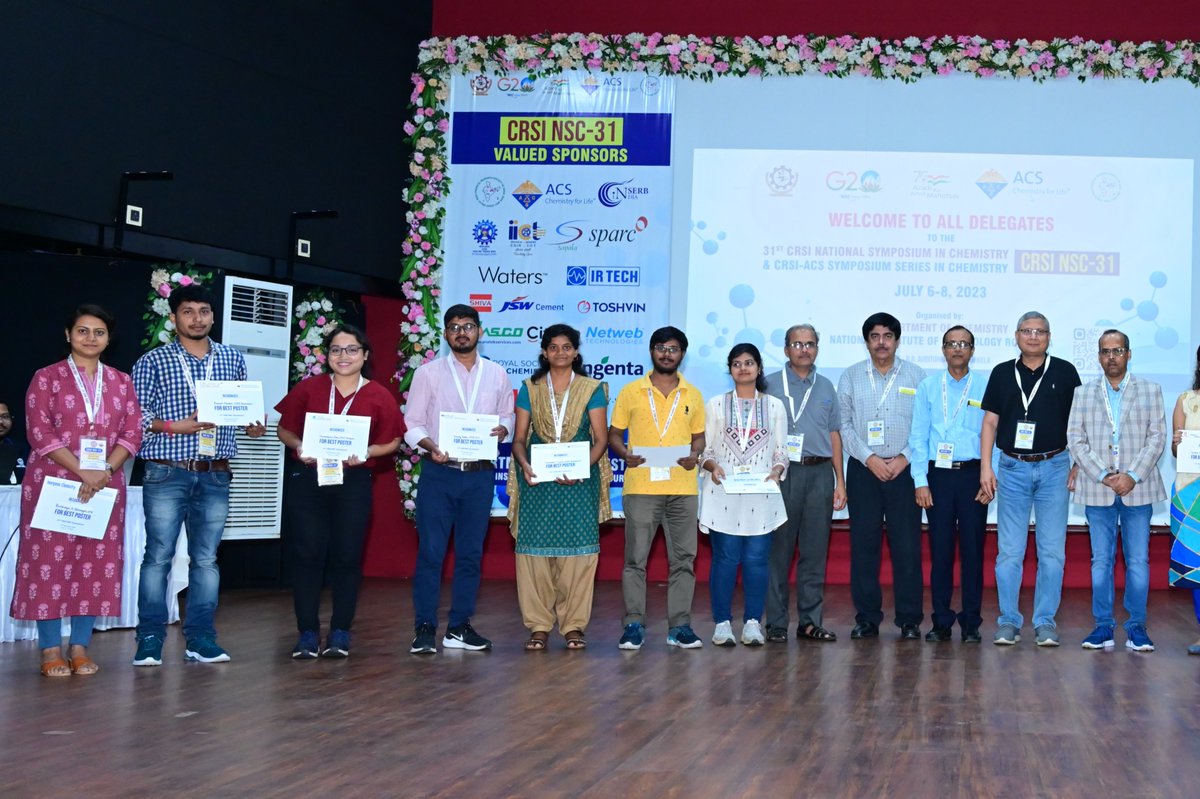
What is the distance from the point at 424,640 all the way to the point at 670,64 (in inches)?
188

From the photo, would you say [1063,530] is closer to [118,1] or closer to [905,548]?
[905,548]

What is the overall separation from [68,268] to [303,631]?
3.26 metres

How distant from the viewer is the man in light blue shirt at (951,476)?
5.98m

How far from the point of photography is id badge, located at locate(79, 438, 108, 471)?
15.6ft

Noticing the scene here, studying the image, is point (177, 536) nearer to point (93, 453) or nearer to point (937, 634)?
point (93, 453)

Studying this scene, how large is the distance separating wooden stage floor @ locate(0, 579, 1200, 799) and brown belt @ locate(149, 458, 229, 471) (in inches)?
29.8

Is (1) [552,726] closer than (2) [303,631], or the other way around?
(1) [552,726]

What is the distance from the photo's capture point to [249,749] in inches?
139

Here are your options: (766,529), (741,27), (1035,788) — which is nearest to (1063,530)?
(766,529)

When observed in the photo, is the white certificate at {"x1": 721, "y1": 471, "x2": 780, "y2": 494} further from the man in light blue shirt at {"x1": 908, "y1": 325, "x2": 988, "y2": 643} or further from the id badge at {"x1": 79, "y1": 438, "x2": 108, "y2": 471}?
the id badge at {"x1": 79, "y1": 438, "x2": 108, "y2": 471}

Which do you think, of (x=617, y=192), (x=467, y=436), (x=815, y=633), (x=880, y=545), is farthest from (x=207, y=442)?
(x=617, y=192)

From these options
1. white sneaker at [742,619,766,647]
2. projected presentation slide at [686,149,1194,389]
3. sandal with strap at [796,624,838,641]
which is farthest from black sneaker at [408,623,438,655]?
projected presentation slide at [686,149,1194,389]

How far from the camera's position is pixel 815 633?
6.05 metres

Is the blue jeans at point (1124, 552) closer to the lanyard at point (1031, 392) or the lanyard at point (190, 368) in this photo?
the lanyard at point (1031, 392)
